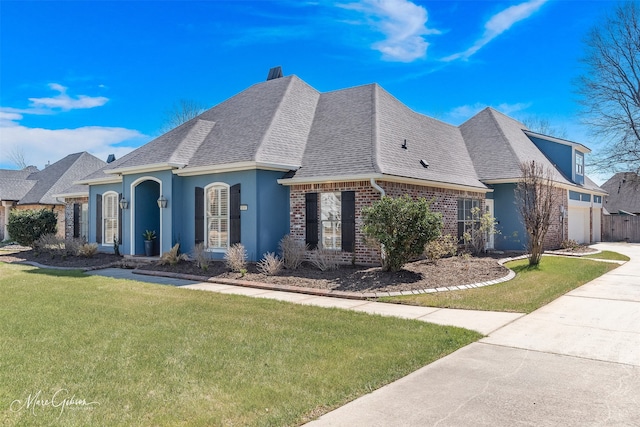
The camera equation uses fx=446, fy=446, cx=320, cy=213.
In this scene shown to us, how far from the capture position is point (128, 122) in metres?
31.2

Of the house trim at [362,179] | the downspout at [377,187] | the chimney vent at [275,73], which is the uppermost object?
the chimney vent at [275,73]

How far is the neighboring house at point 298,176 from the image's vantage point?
13.5 meters

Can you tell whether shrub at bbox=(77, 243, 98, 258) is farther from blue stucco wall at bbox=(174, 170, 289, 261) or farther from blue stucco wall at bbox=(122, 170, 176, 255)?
blue stucco wall at bbox=(174, 170, 289, 261)

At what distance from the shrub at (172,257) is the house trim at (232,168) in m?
2.45

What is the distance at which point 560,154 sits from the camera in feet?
74.9

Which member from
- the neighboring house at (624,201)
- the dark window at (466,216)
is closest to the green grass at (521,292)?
the dark window at (466,216)

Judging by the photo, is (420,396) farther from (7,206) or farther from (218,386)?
(7,206)

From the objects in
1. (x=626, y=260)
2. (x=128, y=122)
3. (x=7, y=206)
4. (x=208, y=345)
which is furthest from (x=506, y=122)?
(x=7, y=206)

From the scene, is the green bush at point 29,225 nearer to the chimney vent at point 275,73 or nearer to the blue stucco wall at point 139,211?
the blue stucco wall at point 139,211

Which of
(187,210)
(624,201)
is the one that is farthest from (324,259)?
(624,201)

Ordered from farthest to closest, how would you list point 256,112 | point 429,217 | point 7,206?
1. point 7,206
2. point 256,112
3. point 429,217

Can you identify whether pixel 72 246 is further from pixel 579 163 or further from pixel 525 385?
pixel 579 163

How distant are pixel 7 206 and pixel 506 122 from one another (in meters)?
32.2

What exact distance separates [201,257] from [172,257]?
129 cm
